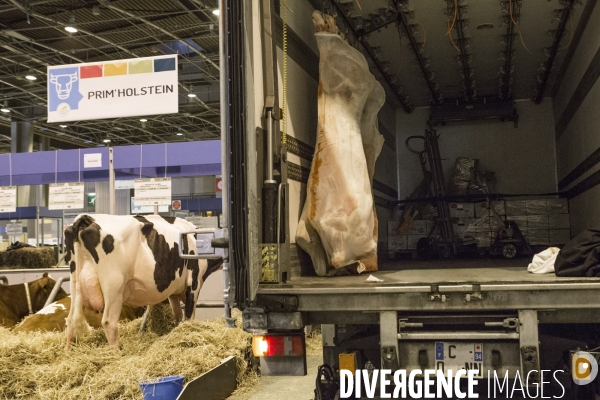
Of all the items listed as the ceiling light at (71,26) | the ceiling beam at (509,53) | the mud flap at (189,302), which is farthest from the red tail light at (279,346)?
the ceiling light at (71,26)

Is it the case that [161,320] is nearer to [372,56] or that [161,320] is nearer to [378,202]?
[378,202]

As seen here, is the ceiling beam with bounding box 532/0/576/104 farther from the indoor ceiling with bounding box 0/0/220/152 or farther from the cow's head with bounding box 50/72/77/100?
the indoor ceiling with bounding box 0/0/220/152

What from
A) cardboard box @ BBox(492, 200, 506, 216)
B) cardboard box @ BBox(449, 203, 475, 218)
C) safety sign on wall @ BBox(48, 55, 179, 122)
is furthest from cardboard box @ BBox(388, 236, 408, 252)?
safety sign on wall @ BBox(48, 55, 179, 122)

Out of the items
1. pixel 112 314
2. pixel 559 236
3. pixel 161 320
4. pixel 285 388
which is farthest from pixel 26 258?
pixel 559 236

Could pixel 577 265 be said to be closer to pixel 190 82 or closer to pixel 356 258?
pixel 356 258

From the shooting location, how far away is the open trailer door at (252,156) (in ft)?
11.7

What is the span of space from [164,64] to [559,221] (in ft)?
20.8

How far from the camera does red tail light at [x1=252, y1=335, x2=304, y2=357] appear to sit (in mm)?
3771

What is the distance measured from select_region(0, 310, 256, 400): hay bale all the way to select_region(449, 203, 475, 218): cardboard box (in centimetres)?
489

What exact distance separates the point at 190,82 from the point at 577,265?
21.3 meters

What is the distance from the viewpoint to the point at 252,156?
145 inches

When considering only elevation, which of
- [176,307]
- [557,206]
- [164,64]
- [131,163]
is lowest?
[176,307]

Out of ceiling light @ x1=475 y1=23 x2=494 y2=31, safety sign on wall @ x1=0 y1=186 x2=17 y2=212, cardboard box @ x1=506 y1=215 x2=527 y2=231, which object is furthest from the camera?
safety sign on wall @ x1=0 y1=186 x2=17 y2=212

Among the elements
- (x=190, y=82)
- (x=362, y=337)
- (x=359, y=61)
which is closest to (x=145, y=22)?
(x=190, y=82)
